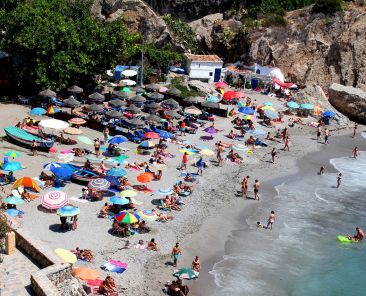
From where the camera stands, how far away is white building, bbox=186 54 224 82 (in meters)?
54.6

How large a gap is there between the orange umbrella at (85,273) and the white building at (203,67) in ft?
127

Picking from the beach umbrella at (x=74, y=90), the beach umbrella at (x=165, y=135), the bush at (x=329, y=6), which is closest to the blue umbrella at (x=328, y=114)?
the beach umbrella at (x=165, y=135)

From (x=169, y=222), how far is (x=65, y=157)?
836cm

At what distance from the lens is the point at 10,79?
43.2 m

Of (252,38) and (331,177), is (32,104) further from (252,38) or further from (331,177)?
(252,38)

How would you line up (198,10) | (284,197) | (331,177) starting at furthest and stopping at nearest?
1. (198,10)
2. (331,177)
3. (284,197)

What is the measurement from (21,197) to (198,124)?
19830mm

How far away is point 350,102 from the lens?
165 ft

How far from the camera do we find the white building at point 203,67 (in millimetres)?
54625

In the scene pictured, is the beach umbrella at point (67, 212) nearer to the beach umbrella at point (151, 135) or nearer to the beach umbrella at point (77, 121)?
the beach umbrella at point (151, 135)

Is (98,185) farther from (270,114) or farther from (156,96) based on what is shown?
(270,114)

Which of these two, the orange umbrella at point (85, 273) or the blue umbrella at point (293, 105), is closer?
the orange umbrella at point (85, 273)

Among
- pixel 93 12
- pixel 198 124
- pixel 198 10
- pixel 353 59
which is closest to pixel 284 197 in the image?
pixel 198 124

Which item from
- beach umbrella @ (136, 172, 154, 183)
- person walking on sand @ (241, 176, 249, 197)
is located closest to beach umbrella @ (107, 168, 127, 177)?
beach umbrella @ (136, 172, 154, 183)
